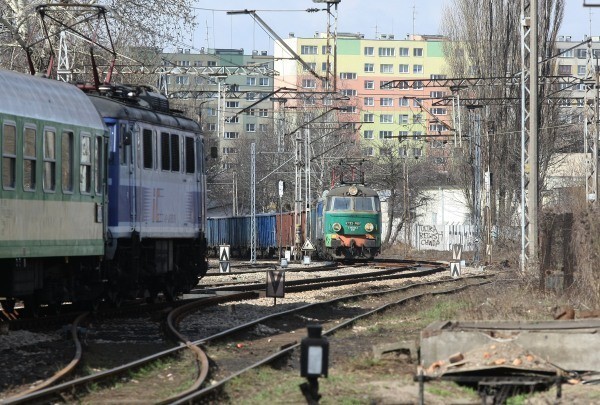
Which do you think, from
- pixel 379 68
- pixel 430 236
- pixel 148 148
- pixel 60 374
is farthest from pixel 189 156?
pixel 379 68

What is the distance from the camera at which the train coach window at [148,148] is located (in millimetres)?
19547

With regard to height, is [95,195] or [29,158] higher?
[29,158]

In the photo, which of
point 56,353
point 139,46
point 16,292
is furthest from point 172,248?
point 139,46

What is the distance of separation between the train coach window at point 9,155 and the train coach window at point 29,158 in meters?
0.31

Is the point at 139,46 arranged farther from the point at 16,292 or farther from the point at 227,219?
the point at 227,219

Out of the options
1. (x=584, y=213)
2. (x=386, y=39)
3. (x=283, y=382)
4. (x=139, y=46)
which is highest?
(x=386, y=39)

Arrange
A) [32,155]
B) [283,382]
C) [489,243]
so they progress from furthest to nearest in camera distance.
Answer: [489,243] < [32,155] < [283,382]

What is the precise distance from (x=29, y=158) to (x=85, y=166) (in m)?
1.98

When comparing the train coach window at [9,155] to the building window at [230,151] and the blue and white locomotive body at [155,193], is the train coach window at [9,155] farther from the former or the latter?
the building window at [230,151]

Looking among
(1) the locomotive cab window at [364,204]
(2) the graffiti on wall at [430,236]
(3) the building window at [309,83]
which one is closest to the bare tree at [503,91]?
(1) the locomotive cab window at [364,204]

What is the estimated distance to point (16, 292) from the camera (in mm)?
15297

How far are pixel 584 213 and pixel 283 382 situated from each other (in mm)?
9163

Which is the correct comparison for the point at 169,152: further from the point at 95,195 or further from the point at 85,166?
the point at 85,166

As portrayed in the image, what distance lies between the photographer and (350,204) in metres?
46.8
